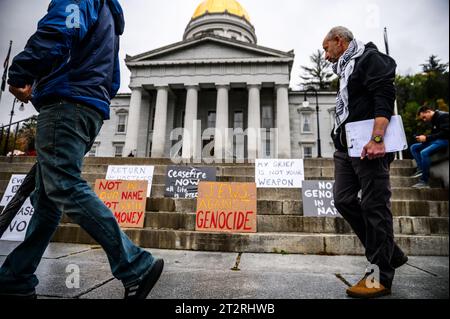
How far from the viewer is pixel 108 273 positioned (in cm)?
245

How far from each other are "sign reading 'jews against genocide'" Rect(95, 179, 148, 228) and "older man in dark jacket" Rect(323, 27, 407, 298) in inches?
136

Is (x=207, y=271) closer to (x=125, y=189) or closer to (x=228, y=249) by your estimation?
(x=228, y=249)

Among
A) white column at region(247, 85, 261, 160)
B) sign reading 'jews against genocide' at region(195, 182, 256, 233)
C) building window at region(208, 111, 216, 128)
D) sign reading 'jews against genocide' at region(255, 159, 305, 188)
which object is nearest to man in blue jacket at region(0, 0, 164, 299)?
sign reading 'jews against genocide' at region(195, 182, 256, 233)

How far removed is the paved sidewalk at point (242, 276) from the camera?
188 centimetres

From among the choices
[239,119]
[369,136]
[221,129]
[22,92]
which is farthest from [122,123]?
[369,136]

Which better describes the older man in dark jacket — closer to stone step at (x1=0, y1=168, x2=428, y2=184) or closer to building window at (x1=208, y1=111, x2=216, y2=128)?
stone step at (x1=0, y1=168, x2=428, y2=184)

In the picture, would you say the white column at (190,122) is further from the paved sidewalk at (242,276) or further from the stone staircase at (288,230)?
the paved sidewalk at (242,276)

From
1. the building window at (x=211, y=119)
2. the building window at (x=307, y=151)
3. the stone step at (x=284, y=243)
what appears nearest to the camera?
the stone step at (x=284, y=243)

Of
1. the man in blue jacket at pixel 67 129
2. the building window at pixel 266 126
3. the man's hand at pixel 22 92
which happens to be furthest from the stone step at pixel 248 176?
the building window at pixel 266 126

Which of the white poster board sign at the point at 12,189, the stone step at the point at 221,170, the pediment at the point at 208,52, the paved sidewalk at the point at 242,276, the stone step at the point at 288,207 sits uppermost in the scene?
the pediment at the point at 208,52

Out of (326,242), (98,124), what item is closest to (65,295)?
(98,124)

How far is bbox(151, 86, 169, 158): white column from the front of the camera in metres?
26.5

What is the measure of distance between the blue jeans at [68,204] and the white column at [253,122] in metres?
23.0

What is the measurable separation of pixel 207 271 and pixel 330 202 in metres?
3.02
